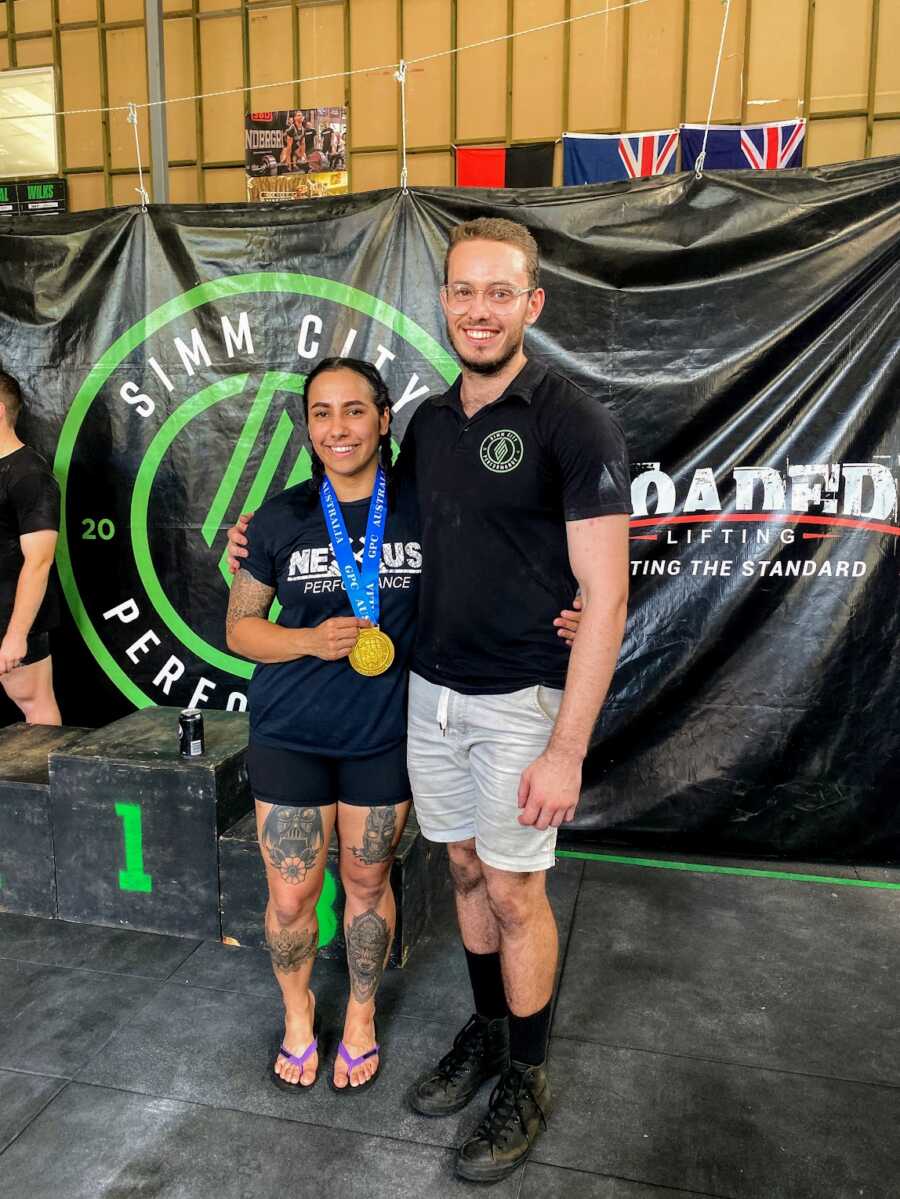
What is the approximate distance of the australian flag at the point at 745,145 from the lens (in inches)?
230

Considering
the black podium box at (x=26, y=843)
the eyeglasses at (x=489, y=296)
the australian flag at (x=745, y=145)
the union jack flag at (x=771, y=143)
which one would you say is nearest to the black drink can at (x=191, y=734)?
the black podium box at (x=26, y=843)

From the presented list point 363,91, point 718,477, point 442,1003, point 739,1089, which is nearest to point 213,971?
point 442,1003

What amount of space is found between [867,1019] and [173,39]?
27.9ft

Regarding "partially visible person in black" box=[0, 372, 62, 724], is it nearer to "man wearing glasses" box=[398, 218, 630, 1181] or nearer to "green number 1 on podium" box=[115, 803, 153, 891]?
"green number 1 on podium" box=[115, 803, 153, 891]

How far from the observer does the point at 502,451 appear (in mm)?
1652

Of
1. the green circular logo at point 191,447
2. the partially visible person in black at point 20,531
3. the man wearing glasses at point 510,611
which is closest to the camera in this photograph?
the man wearing glasses at point 510,611

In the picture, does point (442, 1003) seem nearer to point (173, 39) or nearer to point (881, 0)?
point (881, 0)

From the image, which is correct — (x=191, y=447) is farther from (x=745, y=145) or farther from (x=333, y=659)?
(x=745, y=145)

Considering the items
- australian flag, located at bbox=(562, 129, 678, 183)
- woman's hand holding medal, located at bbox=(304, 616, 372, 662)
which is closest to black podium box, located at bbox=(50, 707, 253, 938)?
woman's hand holding medal, located at bbox=(304, 616, 372, 662)

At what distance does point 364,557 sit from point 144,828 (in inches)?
47.0

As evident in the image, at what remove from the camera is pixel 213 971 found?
2447 millimetres

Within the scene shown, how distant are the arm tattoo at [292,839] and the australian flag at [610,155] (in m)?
5.54

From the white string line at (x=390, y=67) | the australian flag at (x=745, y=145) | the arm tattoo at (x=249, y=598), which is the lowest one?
the arm tattoo at (x=249, y=598)

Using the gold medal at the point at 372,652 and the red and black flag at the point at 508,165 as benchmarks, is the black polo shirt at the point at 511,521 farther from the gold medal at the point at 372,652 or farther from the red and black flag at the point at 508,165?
the red and black flag at the point at 508,165
